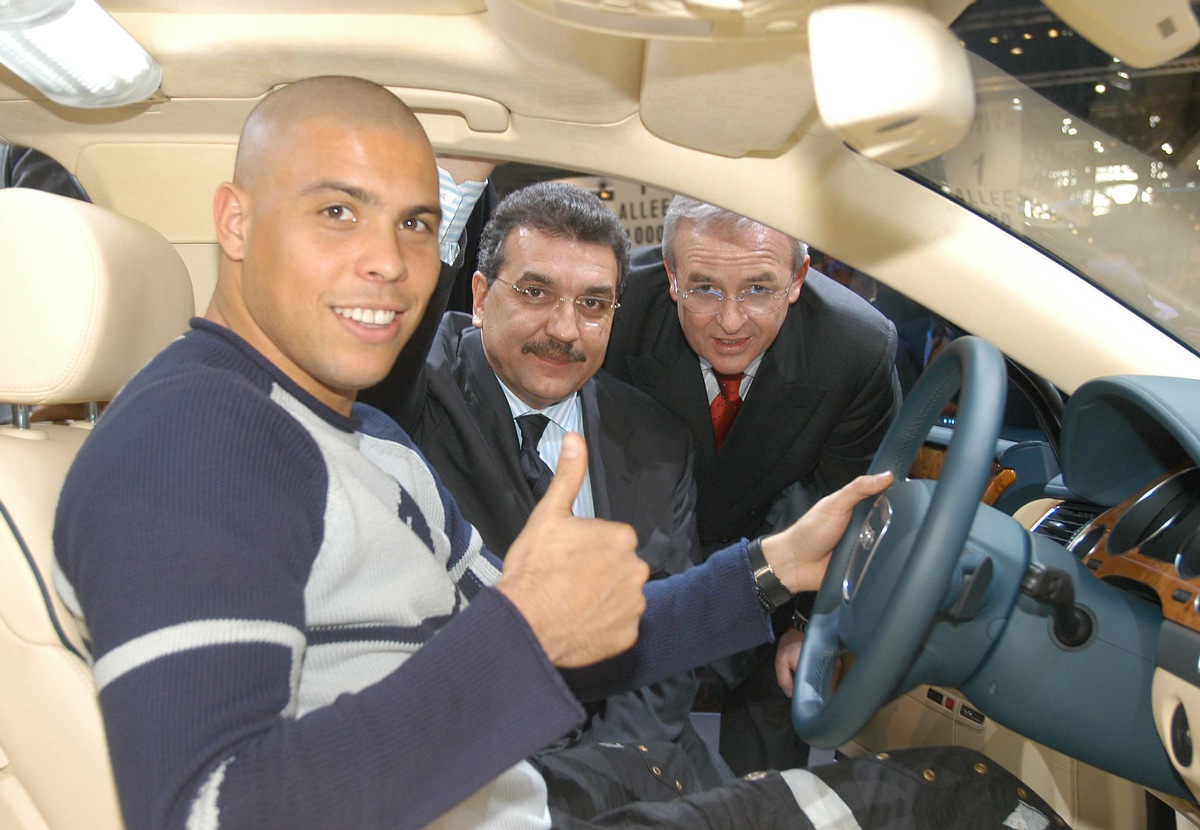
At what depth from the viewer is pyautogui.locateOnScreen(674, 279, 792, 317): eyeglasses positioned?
2.21m

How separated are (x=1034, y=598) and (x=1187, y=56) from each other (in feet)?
1.93

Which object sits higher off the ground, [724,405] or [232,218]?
[232,218]

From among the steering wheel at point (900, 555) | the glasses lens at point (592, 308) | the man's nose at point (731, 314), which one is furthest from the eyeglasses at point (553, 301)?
the steering wheel at point (900, 555)

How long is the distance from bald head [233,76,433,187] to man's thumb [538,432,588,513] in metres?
0.43

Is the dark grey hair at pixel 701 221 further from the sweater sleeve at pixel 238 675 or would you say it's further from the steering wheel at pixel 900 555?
the sweater sleeve at pixel 238 675

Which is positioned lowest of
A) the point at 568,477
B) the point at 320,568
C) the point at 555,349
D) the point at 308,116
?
the point at 555,349

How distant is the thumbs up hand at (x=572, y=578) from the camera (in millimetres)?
833

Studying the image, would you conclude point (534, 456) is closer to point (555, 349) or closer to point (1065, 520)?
point (555, 349)

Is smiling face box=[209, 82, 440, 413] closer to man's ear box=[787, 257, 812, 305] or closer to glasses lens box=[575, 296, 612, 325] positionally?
glasses lens box=[575, 296, 612, 325]

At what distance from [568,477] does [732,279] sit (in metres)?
1.36

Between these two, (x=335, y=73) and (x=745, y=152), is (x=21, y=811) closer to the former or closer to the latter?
(x=335, y=73)

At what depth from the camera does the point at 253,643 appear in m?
0.74

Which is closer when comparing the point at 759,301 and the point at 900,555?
the point at 900,555

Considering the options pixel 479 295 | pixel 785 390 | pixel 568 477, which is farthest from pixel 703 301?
pixel 568 477
